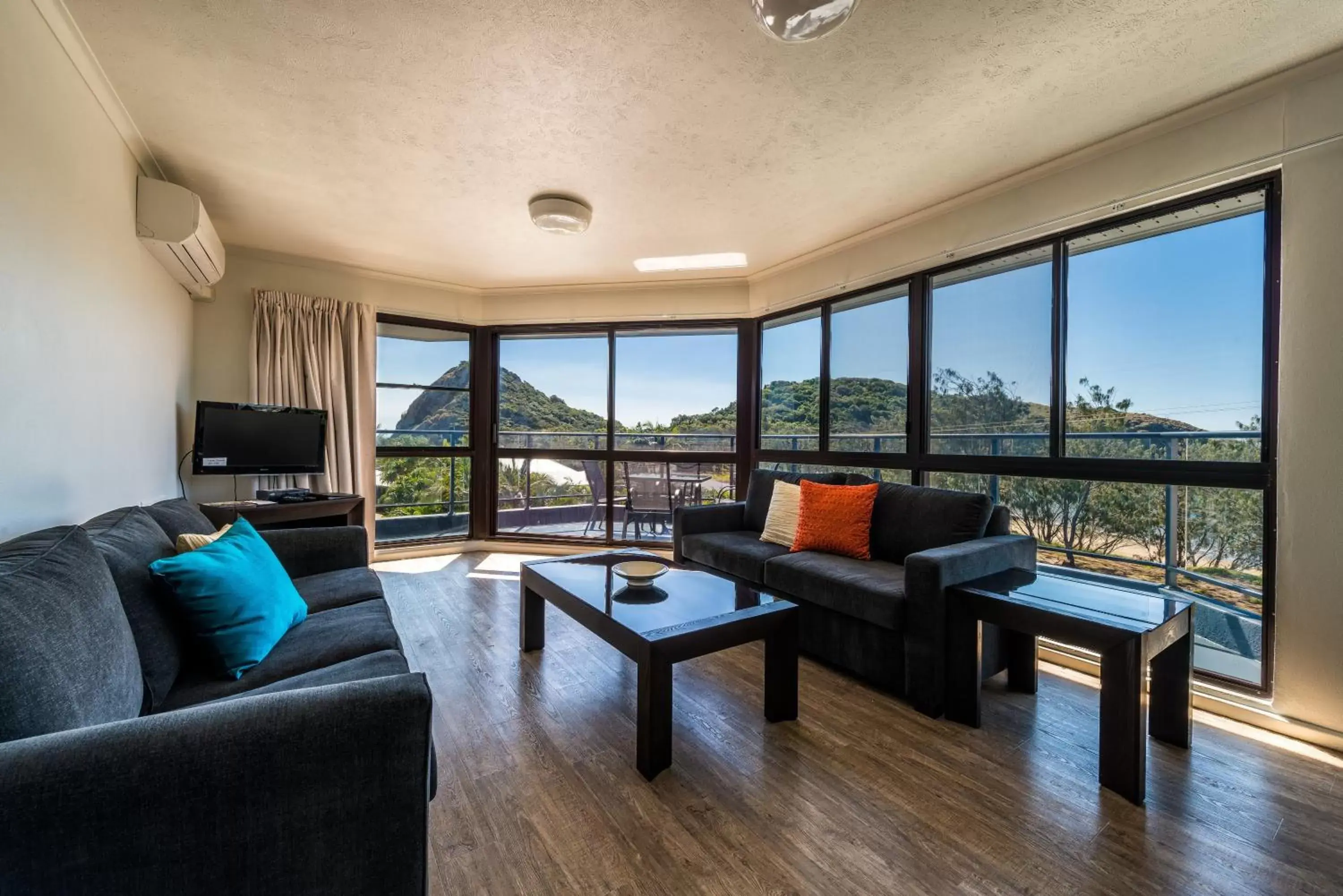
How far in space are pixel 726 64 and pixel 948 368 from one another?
7.01ft

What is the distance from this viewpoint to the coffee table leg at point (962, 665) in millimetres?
2061

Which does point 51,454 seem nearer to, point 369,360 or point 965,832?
point 369,360

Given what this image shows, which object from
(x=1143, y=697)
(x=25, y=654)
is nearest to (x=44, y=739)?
(x=25, y=654)

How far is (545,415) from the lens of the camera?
5.05 m

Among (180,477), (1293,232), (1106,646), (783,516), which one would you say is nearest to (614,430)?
(783,516)

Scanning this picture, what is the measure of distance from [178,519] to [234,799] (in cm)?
174

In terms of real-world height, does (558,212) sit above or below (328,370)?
above

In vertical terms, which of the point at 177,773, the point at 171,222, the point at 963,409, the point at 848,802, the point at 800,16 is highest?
the point at 800,16

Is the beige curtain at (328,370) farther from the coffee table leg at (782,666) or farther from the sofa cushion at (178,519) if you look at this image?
the coffee table leg at (782,666)

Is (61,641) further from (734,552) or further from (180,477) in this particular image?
(180,477)

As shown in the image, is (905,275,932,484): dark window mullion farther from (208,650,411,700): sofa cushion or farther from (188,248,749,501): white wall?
(208,650,411,700): sofa cushion

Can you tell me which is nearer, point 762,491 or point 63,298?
point 63,298

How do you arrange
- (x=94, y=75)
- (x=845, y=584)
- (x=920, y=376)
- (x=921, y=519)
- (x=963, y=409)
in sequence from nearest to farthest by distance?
(x=94, y=75)
(x=845, y=584)
(x=921, y=519)
(x=963, y=409)
(x=920, y=376)

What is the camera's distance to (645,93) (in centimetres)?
213
